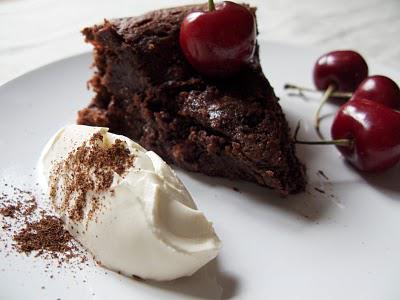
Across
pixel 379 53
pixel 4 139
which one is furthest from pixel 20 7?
pixel 379 53

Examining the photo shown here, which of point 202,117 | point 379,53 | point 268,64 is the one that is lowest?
point 379,53

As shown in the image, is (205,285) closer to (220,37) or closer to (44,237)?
(44,237)

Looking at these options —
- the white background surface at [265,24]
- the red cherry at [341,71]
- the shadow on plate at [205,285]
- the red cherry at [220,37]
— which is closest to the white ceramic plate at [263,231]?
the shadow on plate at [205,285]

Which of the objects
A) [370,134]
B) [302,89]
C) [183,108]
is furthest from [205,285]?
[302,89]

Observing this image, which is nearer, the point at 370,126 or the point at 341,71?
the point at 370,126

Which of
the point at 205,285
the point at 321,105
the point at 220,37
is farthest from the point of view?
the point at 321,105

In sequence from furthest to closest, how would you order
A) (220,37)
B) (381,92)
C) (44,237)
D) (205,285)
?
1. (381,92)
2. (220,37)
3. (44,237)
4. (205,285)

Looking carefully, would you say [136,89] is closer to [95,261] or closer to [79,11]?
[95,261]
